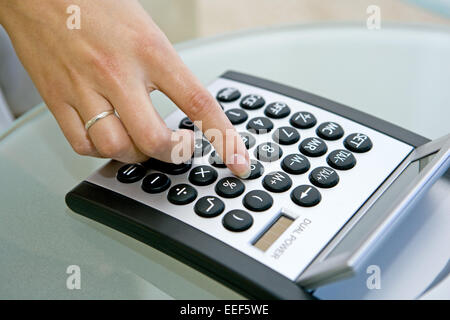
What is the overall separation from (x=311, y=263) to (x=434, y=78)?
27 cm

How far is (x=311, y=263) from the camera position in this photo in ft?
1.00

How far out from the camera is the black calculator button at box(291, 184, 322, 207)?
0.34 meters

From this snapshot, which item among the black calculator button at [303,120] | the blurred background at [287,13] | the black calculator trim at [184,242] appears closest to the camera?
the black calculator trim at [184,242]

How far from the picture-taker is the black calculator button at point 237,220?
326 mm

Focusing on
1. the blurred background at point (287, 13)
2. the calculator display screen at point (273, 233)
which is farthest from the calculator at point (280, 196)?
the blurred background at point (287, 13)

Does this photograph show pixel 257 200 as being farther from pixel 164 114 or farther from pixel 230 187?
pixel 164 114

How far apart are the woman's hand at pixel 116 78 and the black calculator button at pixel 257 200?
2cm

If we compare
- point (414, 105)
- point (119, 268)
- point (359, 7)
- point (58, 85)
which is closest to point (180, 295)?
point (119, 268)

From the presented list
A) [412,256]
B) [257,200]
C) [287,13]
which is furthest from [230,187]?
[287,13]

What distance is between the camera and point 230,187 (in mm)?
354

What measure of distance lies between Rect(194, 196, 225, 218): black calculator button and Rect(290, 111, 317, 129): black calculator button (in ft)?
0.32

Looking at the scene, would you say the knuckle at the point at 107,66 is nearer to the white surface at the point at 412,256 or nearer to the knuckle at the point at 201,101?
the knuckle at the point at 201,101

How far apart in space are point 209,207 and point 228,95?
13 centimetres

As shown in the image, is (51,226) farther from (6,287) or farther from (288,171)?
(288,171)
